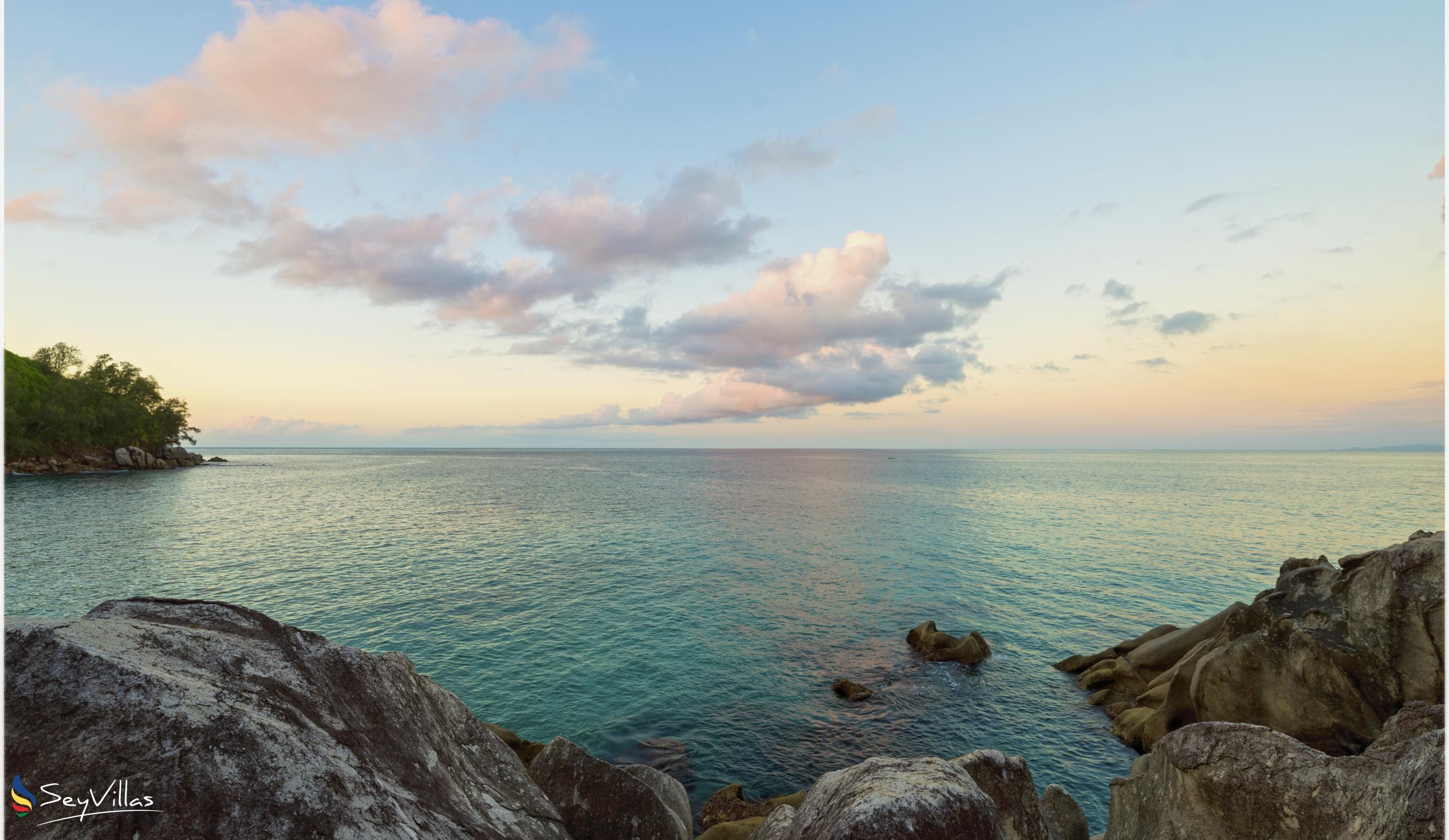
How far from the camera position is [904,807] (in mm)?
9719

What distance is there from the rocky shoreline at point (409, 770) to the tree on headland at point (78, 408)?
483ft

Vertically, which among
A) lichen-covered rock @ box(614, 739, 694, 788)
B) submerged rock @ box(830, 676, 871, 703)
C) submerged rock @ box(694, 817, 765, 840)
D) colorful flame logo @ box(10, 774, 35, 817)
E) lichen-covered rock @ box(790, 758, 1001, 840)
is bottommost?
lichen-covered rock @ box(614, 739, 694, 788)

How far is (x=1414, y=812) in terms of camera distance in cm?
1057

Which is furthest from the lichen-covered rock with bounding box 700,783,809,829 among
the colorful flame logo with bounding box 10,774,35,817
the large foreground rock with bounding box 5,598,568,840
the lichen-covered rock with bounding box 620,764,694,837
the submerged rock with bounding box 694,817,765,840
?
the colorful flame logo with bounding box 10,774,35,817

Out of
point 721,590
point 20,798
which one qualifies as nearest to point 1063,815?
point 20,798

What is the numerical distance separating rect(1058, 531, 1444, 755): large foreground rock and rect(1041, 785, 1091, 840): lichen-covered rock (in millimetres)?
9402

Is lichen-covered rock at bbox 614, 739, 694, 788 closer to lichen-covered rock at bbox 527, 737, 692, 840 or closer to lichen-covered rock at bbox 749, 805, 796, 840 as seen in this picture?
lichen-covered rock at bbox 527, 737, 692, 840

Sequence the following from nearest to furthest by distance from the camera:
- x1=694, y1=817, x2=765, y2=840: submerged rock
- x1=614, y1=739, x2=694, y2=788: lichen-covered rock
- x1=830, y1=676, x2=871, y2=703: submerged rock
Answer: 1. x1=694, y1=817, x2=765, y2=840: submerged rock
2. x1=614, y1=739, x2=694, y2=788: lichen-covered rock
3. x1=830, y1=676, x2=871, y2=703: submerged rock

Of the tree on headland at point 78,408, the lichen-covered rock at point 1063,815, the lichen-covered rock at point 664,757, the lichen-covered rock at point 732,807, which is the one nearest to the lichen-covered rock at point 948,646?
the lichen-covered rock at point 664,757

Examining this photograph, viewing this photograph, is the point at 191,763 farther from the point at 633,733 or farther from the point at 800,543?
the point at 800,543

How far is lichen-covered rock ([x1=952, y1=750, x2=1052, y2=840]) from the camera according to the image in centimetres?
1389

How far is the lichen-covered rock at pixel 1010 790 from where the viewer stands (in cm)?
1389

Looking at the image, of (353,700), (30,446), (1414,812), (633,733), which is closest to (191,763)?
(353,700)

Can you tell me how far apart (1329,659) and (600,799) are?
24162 mm
